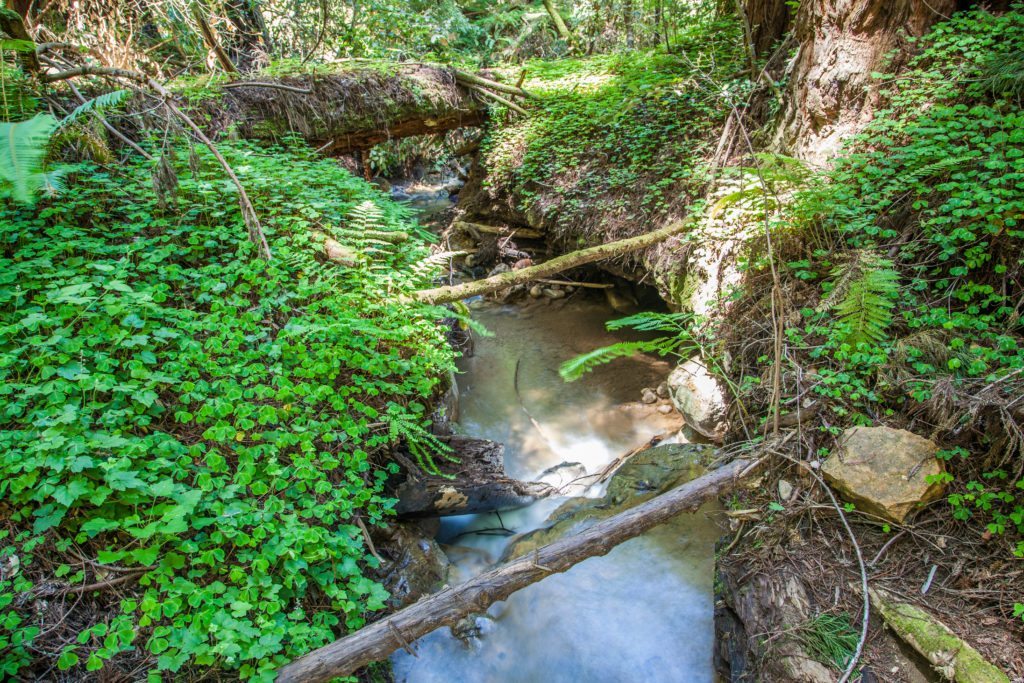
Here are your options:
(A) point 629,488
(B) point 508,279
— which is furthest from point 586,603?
(B) point 508,279

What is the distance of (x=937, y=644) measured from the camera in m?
2.12

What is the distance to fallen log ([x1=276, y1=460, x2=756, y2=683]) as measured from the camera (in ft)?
7.11

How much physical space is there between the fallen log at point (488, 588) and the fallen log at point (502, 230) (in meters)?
5.66

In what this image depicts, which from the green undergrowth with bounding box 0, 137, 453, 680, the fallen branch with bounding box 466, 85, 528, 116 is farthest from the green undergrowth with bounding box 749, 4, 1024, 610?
the fallen branch with bounding box 466, 85, 528, 116

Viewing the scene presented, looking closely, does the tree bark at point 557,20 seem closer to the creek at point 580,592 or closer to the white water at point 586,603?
the creek at point 580,592

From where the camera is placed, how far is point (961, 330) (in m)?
2.79

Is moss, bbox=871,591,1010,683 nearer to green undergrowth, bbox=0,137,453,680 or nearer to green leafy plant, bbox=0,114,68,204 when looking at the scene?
green undergrowth, bbox=0,137,453,680

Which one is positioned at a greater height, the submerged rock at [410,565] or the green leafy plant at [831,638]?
the green leafy plant at [831,638]

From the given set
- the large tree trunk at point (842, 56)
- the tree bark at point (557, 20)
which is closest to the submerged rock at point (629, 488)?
the large tree trunk at point (842, 56)

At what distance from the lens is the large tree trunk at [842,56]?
380 cm

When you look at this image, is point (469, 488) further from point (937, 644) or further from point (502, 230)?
point (502, 230)

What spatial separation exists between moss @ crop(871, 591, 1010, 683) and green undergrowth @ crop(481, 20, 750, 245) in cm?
391

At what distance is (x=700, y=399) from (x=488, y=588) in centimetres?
270

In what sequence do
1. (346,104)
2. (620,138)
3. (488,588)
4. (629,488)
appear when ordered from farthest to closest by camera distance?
1. (346,104)
2. (620,138)
3. (629,488)
4. (488,588)
